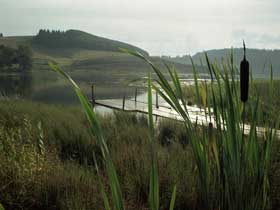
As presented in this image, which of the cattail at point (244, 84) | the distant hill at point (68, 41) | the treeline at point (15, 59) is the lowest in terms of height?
the cattail at point (244, 84)

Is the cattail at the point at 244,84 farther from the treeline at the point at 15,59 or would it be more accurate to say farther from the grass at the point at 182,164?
the treeline at the point at 15,59

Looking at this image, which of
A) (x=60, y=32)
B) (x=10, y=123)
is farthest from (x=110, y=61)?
(x=10, y=123)

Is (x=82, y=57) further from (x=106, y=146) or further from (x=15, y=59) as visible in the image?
(x=106, y=146)

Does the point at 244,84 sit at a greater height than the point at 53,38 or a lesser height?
lesser

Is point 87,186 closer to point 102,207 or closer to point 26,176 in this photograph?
Result: point 102,207

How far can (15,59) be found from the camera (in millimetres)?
79250

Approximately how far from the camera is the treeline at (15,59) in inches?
3000

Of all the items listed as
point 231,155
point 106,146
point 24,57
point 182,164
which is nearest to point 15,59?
point 24,57

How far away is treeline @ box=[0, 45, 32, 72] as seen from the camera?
7619 cm

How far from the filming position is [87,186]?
3023 millimetres

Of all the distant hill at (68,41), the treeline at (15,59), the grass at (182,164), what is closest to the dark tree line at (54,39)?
the distant hill at (68,41)

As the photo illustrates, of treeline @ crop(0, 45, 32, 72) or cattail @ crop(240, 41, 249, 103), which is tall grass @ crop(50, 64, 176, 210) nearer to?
cattail @ crop(240, 41, 249, 103)

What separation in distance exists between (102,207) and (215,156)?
1.35 metres

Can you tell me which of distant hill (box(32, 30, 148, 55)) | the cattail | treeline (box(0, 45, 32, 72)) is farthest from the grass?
distant hill (box(32, 30, 148, 55))
